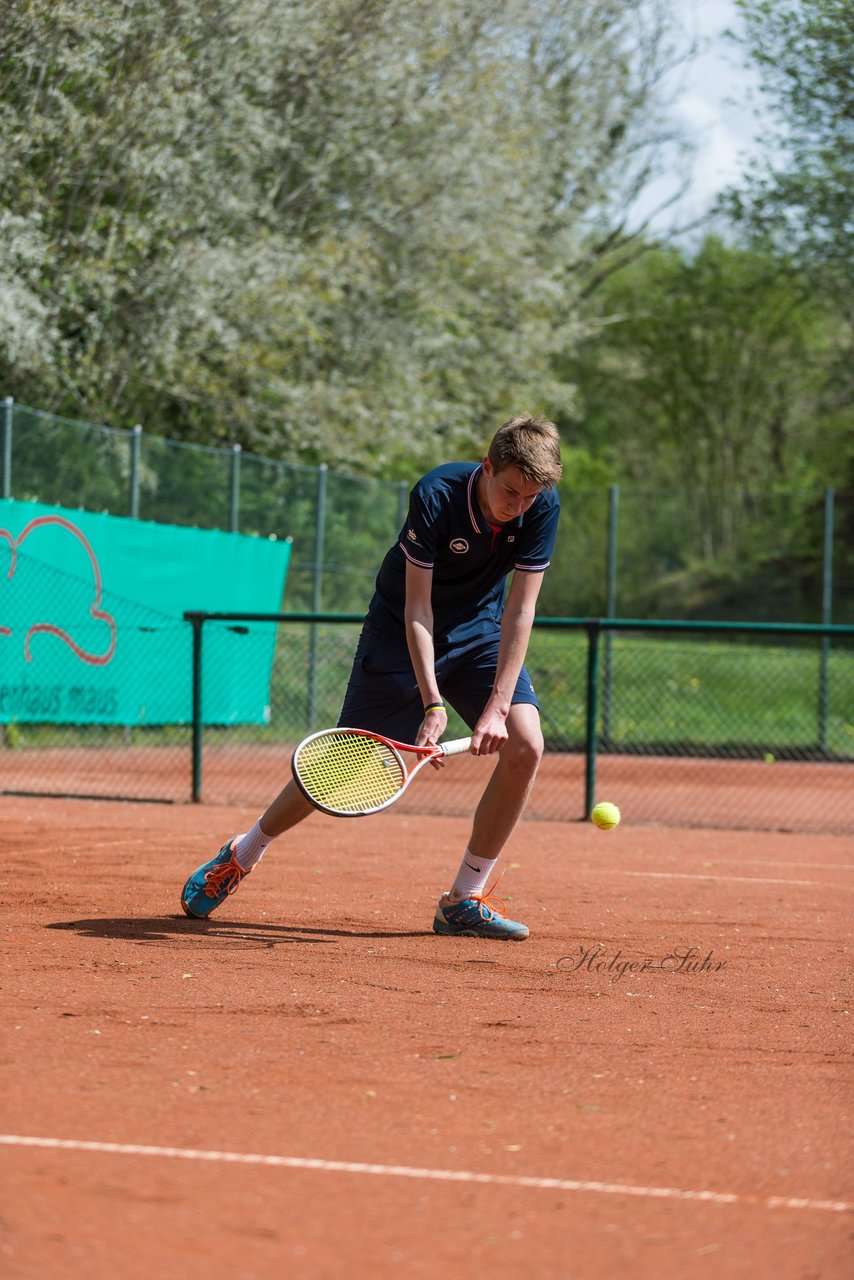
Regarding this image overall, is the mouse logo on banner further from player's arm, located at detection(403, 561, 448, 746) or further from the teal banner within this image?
player's arm, located at detection(403, 561, 448, 746)

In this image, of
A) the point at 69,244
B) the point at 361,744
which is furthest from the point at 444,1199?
the point at 69,244

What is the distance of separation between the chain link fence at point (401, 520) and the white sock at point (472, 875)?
735 cm

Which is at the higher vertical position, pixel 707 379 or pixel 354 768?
pixel 707 379

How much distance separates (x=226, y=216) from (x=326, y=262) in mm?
1418

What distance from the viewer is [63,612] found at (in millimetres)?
12289

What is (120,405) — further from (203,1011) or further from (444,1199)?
(444,1199)

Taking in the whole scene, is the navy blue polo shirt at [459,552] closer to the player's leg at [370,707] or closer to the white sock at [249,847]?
the player's leg at [370,707]

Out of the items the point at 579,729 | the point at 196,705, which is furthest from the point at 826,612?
the point at 196,705

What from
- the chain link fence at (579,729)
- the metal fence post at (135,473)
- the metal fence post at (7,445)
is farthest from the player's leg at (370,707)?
the metal fence post at (135,473)

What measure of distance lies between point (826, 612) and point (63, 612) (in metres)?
8.42

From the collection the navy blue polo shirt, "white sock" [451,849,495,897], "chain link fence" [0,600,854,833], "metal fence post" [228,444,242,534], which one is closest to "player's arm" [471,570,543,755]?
the navy blue polo shirt

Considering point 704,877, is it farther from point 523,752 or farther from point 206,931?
point 206,931

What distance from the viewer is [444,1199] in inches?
116

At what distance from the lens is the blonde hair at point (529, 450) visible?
5.13 meters
